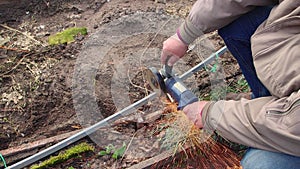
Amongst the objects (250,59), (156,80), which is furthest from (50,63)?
(250,59)

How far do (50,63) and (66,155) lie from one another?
2.34 ft

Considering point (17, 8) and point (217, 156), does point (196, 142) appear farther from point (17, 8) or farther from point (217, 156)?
point (17, 8)

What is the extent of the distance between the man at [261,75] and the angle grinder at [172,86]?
0.06 meters

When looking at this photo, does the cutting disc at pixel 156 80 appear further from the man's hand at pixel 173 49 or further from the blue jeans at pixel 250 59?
the blue jeans at pixel 250 59

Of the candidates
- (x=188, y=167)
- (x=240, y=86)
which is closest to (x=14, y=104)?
(x=188, y=167)

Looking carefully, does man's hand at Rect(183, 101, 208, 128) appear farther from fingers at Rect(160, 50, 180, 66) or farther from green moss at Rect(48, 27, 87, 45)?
green moss at Rect(48, 27, 87, 45)

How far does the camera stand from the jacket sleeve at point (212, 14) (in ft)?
6.30

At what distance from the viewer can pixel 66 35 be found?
298 centimetres

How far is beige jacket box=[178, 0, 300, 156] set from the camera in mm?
1601

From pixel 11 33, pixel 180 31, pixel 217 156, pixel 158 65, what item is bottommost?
pixel 217 156

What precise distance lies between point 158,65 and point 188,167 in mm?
665

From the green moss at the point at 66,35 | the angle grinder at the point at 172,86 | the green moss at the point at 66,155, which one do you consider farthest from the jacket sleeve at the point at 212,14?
the green moss at the point at 66,35

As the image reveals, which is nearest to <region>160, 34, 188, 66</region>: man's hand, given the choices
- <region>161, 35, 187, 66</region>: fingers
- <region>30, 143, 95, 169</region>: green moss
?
<region>161, 35, 187, 66</region>: fingers

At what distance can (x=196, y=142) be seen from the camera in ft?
7.72
